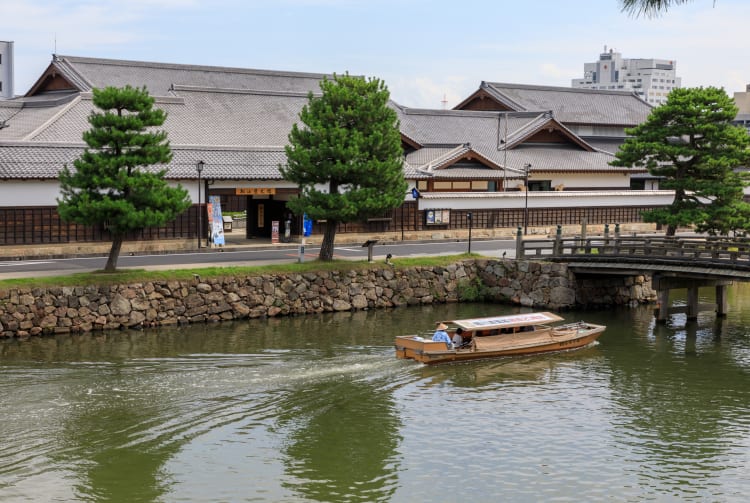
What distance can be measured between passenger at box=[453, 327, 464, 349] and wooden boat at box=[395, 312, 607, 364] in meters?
0.05

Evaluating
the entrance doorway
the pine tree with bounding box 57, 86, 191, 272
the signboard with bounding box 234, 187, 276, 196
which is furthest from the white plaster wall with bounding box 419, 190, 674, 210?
the pine tree with bounding box 57, 86, 191, 272

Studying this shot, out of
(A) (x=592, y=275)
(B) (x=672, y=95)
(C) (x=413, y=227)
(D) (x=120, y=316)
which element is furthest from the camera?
(C) (x=413, y=227)

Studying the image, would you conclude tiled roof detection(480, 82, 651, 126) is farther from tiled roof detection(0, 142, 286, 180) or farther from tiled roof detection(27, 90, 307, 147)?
tiled roof detection(0, 142, 286, 180)

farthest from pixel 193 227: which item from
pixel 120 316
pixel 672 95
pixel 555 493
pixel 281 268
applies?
pixel 555 493

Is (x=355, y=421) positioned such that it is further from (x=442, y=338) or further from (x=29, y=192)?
(x=29, y=192)

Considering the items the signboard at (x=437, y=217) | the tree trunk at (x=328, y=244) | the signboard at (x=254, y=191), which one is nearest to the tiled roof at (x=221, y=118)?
the signboard at (x=254, y=191)

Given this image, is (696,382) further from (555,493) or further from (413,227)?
(413,227)

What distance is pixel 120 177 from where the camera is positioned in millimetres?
38531

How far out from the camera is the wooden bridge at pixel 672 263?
129 feet

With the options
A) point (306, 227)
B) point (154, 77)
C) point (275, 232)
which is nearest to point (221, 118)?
point (275, 232)

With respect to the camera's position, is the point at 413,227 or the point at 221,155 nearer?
the point at 221,155

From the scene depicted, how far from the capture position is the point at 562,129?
74875 millimetres

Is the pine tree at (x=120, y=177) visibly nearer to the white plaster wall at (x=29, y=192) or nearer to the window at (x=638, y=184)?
the white plaster wall at (x=29, y=192)

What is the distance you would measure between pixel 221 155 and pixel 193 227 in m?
4.80
